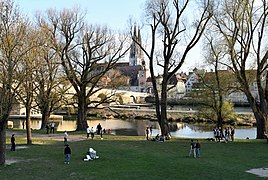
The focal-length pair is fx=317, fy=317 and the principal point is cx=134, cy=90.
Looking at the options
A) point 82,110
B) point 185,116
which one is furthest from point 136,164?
point 185,116

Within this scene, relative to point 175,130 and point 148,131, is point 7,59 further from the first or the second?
point 175,130

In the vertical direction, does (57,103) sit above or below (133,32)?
below

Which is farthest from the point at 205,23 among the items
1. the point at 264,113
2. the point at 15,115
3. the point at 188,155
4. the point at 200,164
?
the point at 15,115

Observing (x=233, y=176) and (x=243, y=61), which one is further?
(x=243, y=61)

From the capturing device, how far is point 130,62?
642 ft

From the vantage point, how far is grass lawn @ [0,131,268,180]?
47.1 ft

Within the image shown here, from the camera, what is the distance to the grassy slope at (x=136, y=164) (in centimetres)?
1434

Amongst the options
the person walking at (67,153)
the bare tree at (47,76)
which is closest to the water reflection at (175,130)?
the bare tree at (47,76)

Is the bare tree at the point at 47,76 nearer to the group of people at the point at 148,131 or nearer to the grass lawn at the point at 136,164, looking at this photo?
the grass lawn at the point at 136,164

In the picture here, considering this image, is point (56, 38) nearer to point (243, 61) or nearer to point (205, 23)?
point (205, 23)

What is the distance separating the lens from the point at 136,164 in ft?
55.4

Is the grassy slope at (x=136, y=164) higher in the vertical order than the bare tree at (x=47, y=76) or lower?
lower

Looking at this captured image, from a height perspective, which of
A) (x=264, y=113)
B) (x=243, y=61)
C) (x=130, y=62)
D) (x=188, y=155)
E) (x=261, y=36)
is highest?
(x=130, y=62)

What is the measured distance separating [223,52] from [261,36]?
516 centimetres
